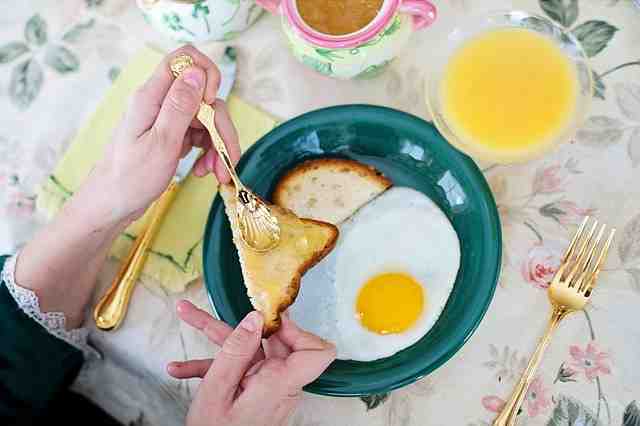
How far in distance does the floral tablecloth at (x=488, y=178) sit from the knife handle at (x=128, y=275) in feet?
0.07

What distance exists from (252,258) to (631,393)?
0.50 meters

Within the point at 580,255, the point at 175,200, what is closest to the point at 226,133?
the point at 175,200

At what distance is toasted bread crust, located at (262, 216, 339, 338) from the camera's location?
908mm

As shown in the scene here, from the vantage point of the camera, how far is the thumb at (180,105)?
91 cm

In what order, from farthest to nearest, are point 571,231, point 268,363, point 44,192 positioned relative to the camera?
point 44,192, point 571,231, point 268,363

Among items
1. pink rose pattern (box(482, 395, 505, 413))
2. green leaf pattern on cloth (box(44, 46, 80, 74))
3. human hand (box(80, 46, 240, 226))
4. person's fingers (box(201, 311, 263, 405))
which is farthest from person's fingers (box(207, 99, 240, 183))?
pink rose pattern (box(482, 395, 505, 413))

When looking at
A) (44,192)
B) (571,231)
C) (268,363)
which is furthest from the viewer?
(44,192)

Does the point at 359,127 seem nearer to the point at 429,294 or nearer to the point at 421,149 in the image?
the point at 421,149

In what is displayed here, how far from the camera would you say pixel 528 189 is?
1.01m

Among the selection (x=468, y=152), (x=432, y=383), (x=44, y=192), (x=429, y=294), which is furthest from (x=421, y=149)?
(x=44, y=192)

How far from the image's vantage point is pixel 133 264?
40.8 inches

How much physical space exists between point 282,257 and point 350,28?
0.31m

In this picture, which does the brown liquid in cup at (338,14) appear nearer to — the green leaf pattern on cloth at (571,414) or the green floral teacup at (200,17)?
the green floral teacup at (200,17)

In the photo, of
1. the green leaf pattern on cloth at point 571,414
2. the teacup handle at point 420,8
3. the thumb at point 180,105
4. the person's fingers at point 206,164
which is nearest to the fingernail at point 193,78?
the thumb at point 180,105
